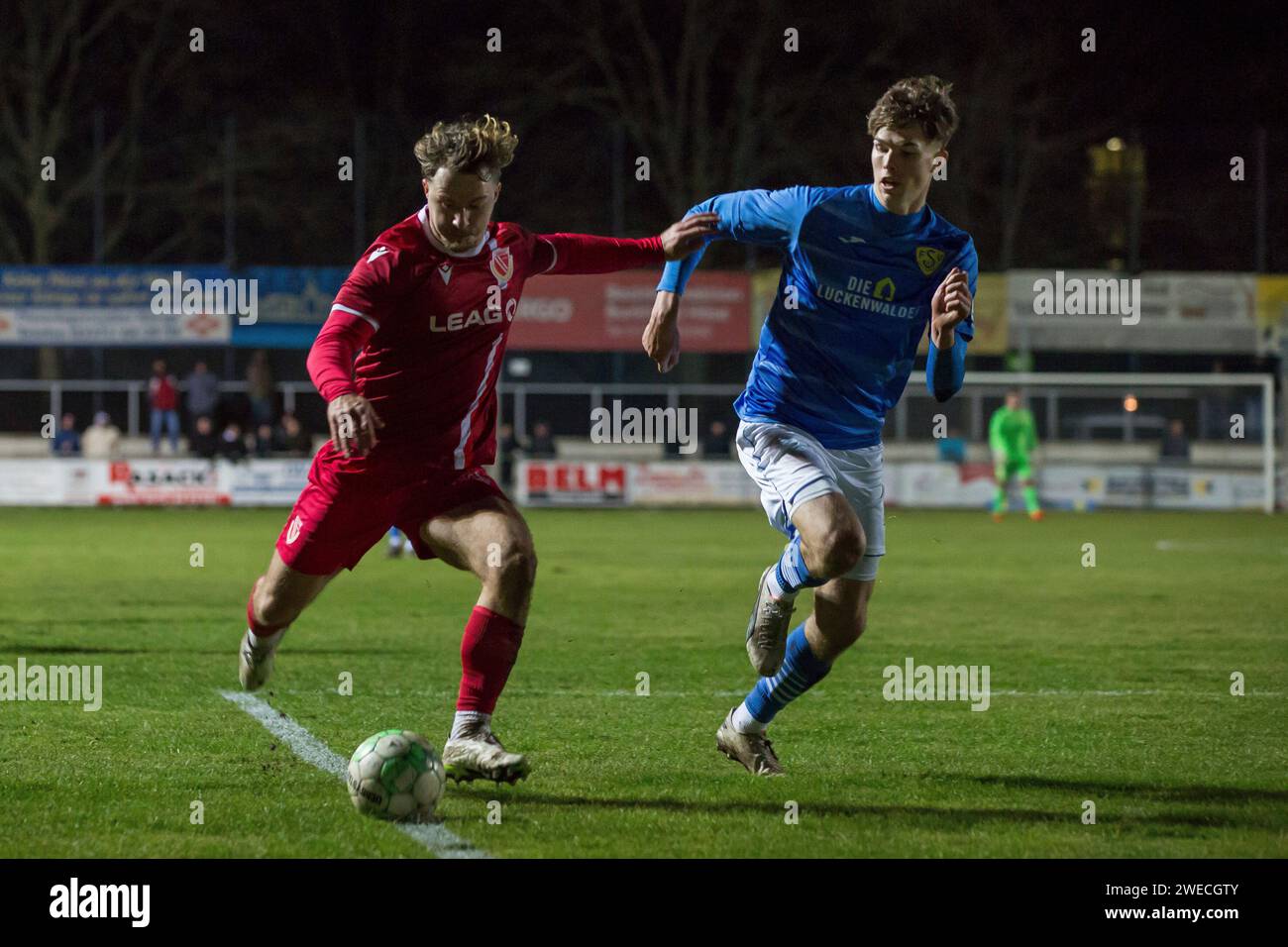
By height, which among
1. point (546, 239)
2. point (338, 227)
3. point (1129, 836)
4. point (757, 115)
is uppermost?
point (757, 115)

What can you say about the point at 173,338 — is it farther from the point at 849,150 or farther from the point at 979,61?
the point at 979,61

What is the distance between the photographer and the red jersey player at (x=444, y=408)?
6164 millimetres

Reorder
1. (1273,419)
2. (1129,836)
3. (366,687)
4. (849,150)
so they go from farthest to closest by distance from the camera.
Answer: (849,150), (1273,419), (366,687), (1129,836)

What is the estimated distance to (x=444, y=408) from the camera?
643 cm

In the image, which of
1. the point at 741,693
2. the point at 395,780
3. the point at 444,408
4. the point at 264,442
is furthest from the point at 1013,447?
the point at 395,780

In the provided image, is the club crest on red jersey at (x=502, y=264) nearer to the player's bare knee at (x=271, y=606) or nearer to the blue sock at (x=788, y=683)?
the player's bare knee at (x=271, y=606)

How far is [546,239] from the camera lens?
689cm

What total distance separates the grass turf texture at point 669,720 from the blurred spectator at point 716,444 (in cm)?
1354

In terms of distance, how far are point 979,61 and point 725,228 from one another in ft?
107

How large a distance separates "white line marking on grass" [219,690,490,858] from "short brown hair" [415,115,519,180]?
2.16 meters

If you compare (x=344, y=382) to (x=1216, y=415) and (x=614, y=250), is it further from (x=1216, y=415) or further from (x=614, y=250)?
(x=1216, y=415)

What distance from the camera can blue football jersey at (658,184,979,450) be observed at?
666 centimetres

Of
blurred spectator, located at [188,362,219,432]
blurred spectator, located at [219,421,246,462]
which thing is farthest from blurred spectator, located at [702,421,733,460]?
blurred spectator, located at [188,362,219,432]

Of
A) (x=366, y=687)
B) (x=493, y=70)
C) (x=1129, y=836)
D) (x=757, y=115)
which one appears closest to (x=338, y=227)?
(x=493, y=70)
